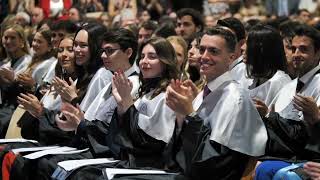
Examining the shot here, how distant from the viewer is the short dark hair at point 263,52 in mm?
6066

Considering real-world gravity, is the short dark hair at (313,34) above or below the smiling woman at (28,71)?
above

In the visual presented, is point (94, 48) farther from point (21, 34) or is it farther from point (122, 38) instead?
point (21, 34)

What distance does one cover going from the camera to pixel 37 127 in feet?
23.8

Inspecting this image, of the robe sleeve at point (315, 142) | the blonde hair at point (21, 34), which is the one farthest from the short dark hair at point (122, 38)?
the blonde hair at point (21, 34)

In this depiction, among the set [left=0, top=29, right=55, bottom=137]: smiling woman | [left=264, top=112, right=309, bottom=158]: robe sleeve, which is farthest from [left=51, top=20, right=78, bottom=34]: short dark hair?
[left=264, top=112, right=309, bottom=158]: robe sleeve

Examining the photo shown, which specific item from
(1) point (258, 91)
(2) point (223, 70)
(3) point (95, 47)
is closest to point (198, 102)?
(2) point (223, 70)

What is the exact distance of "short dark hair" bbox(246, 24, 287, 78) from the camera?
607 centimetres

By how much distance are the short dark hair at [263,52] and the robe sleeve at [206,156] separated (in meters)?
1.30

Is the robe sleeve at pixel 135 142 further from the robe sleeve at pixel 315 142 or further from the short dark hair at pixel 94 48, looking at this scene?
the short dark hair at pixel 94 48

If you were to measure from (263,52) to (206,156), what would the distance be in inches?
60.3

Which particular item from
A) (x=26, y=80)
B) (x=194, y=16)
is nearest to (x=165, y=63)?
(x=26, y=80)

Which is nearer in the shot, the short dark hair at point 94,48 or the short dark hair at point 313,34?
the short dark hair at point 313,34

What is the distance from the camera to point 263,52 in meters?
6.06

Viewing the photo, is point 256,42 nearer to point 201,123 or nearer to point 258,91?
point 258,91
